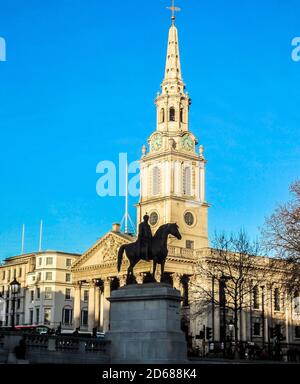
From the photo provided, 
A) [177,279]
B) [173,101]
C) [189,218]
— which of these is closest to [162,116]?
[173,101]

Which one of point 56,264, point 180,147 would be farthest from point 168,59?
point 56,264

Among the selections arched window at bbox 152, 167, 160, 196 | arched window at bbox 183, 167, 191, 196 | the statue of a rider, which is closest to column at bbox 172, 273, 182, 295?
arched window at bbox 183, 167, 191, 196

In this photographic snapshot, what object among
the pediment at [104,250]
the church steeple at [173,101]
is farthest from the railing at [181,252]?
the church steeple at [173,101]

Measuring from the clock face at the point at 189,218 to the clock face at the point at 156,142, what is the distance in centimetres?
1195

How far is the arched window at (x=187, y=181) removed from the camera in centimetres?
11300

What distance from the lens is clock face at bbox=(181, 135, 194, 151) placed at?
11394 cm

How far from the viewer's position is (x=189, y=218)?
112625 mm

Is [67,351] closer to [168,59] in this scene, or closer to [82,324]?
[168,59]

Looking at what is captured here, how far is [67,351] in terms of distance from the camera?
36688 millimetres

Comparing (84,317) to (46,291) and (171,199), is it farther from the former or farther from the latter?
(171,199)

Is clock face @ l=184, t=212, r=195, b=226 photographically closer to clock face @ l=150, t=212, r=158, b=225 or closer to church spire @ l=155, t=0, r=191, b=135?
clock face @ l=150, t=212, r=158, b=225

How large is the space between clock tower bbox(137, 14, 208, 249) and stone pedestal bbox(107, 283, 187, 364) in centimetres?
7187
